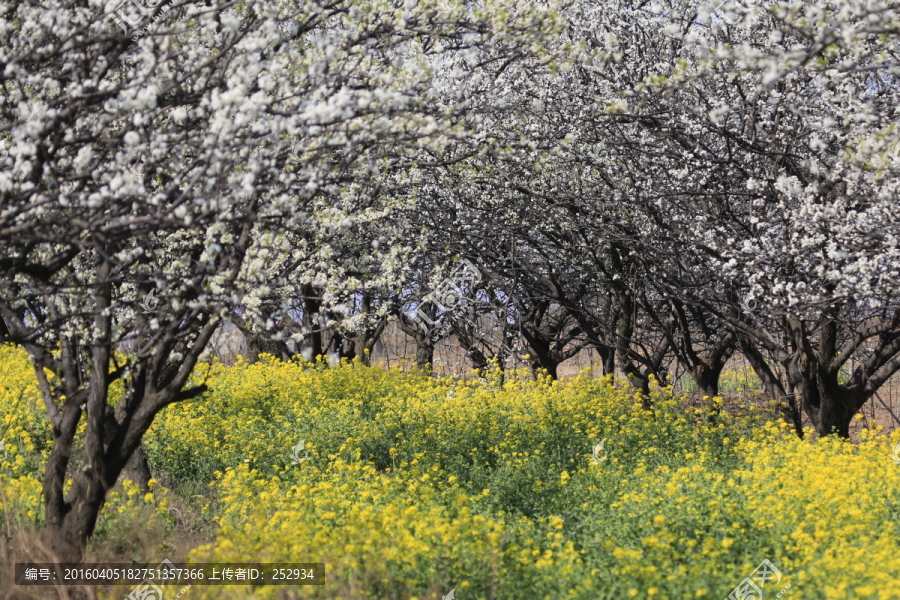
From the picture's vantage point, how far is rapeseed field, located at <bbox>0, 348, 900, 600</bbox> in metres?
4.77

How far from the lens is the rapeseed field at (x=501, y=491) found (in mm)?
4766

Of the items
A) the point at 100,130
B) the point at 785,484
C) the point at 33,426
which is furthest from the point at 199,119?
the point at 33,426

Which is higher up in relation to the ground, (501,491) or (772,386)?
(772,386)

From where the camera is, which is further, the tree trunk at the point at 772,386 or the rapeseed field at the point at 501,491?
the tree trunk at the point at 772,386

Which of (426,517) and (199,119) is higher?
(199,119)

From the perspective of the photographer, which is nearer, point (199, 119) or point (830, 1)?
point (199, 119)

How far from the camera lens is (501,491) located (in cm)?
723

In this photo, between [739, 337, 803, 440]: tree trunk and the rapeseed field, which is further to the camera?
[739, 337, 803, 440]: tree trunk

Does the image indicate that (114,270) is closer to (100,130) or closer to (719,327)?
(100,130)

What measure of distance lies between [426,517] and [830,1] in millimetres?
4800

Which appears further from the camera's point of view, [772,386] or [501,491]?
[772,386]

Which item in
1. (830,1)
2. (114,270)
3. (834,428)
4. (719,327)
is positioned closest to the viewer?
(114,270)

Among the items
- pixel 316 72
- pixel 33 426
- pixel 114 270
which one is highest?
pixel 316 72

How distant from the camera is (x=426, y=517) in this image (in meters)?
5.56
